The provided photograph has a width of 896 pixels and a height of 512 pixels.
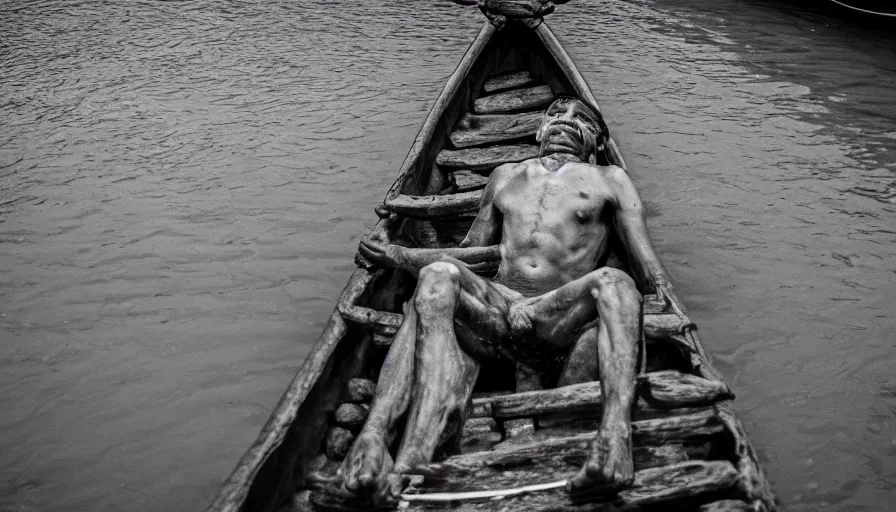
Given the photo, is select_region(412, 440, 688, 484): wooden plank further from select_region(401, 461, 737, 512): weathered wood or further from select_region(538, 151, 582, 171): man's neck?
select_region(538, 151, 582, 171): man's neck

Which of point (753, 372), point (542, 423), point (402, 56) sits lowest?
point (753, 372)

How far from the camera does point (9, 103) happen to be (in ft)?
26.2

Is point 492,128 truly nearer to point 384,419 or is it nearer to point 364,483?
point 384,419

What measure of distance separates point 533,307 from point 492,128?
2712mm

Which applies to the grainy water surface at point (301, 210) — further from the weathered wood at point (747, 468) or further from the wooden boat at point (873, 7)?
the weathered wood at point (747, 468)

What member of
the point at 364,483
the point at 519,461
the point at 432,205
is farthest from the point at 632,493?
the point at 432,205

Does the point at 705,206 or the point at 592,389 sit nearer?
the point at 592,389

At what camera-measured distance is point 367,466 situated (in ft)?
7.75

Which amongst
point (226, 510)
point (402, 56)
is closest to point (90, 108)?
point (402, 56)

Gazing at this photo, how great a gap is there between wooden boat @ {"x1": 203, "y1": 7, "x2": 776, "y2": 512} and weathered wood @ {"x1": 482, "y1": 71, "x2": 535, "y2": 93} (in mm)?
2002

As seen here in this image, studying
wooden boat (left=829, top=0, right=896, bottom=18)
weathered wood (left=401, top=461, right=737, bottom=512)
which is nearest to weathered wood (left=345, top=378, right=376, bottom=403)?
weathered wood (left=401, top=461, right=737, bottom=512)

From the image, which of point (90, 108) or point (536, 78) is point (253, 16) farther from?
point (536, 78)

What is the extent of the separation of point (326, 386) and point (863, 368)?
9.54ft

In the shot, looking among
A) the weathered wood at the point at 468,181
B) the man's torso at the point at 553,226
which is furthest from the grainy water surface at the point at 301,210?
the man's torso at the point at 553,226
